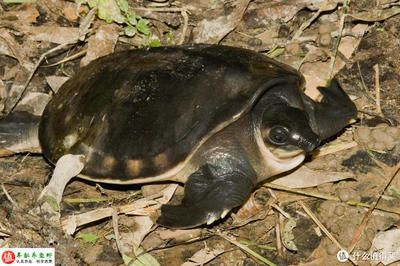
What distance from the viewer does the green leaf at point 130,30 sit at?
4773 mm

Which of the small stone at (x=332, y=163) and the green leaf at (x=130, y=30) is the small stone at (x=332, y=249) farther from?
the green leaf at (x=130, y=30)

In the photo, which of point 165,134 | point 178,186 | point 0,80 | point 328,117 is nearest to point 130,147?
point 165,134

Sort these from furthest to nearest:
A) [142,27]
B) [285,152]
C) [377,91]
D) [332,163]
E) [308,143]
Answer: [142,27] < [377,91] < [332,163] < [285,152] < [308,143]

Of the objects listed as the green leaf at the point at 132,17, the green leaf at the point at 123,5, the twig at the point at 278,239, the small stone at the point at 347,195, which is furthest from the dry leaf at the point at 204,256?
the green leaf at the point at 123,5

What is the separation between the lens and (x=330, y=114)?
4.03m

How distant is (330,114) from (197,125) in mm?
936

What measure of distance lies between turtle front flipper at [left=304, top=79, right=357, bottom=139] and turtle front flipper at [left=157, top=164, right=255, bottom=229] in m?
0.61

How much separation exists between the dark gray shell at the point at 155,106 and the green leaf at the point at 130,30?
704 mm

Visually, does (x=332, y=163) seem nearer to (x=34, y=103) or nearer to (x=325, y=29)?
(x=325, y=29)

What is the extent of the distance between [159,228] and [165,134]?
2.24 ft

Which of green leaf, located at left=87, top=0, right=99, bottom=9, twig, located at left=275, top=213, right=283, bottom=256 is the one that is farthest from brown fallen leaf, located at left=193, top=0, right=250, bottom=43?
twig, located at left=275, top=213, right=283, bottom=256

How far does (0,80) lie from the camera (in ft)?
15.8

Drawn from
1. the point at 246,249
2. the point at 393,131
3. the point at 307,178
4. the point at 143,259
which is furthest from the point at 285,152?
the point at 143,259

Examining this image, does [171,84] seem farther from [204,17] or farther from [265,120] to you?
[204,17]
